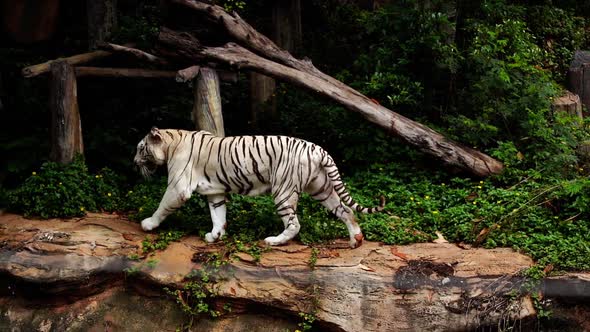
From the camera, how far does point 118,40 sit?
1039 cm

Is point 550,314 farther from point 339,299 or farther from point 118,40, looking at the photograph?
point 118,40

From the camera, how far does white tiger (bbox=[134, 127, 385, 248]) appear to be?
749 cm

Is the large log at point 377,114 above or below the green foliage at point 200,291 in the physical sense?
above

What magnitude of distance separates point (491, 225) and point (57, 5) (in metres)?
6.75

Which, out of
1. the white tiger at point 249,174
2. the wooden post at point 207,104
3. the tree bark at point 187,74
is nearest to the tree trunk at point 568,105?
the white tiger at point 249,174

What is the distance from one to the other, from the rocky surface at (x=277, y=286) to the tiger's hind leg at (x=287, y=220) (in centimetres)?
10

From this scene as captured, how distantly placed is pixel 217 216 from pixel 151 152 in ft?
3.18

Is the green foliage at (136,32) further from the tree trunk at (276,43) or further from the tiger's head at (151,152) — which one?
the tiger's head at (151,152)

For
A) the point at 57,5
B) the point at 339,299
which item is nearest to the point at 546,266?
the point at 339,299

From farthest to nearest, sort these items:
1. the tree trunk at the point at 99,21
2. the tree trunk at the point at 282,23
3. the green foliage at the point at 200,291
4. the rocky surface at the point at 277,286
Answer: the tree trunk at the point at 282,23
the tree trunk at the point at 99,21
the green foliage at the point at 200,291
the rocky surface at the point at 277,286

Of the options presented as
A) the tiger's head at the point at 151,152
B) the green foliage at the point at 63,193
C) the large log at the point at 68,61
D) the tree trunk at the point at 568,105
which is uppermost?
the large log at the point at 68,61

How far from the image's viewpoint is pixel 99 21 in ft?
35.9

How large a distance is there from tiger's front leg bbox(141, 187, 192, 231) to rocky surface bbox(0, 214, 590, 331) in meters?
0.28

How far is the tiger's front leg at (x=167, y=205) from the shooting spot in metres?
7.62
